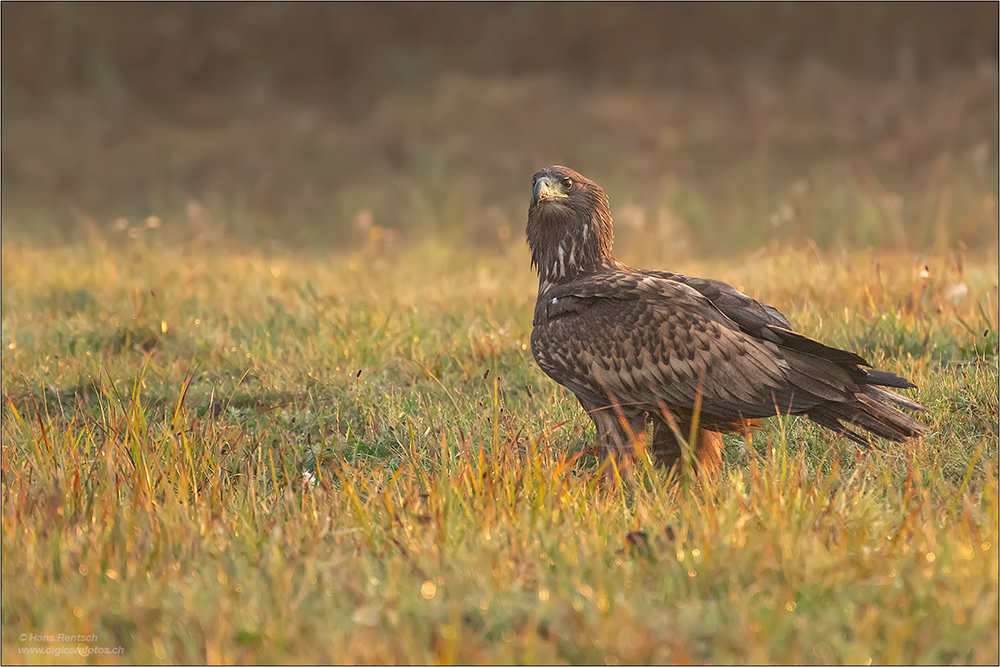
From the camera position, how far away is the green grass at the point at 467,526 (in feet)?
7.77

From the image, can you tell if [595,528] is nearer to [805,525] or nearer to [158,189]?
[805,525]

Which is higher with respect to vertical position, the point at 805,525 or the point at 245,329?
the point at 805,525

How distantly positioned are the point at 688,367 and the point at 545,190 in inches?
48.8

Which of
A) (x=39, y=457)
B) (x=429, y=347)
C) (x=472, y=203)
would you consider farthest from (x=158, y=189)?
(x=39, y=457)

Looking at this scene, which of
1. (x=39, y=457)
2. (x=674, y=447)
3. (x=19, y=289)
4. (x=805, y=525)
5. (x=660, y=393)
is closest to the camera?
(x=805, y=525)

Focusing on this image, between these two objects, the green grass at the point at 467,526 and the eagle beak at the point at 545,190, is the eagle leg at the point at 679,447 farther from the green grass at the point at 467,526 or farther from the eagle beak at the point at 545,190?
the eagle beak at the point at 545,190

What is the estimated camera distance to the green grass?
237 cm

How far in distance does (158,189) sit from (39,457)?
33.8 feet

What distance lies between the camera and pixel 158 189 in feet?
42.9

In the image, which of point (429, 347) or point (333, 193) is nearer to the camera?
point (429, 347)

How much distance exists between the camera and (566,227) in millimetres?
4574

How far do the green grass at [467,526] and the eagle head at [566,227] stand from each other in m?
0.73

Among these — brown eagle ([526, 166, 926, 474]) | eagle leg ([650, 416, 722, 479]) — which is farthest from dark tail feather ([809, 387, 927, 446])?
eagle leg ([650, 416, 722, 479])

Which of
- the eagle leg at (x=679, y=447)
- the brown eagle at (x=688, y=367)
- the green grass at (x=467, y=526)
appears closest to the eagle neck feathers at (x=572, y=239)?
the brown eagle at (x=688, y=367)
